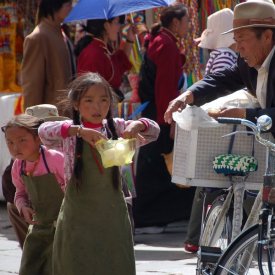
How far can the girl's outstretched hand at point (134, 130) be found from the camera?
4.64 m

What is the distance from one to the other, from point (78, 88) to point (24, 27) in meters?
5.93

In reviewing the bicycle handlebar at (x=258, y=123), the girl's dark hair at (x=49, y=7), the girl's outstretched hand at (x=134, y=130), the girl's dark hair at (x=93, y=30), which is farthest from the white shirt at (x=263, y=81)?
the girl's dark hair at (x=49, y=7)

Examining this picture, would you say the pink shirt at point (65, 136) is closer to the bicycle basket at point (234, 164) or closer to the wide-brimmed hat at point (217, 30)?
the bicycle basket at point (234, 164)

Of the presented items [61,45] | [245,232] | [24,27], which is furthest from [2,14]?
[245,232]

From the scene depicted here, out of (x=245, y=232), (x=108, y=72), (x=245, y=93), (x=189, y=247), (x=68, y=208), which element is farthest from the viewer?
(x=108, y=72)

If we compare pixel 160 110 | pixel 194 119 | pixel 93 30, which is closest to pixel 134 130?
pixel 194 119

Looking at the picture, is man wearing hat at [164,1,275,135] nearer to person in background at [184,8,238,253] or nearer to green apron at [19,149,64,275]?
green apron at [19,149,64,275]

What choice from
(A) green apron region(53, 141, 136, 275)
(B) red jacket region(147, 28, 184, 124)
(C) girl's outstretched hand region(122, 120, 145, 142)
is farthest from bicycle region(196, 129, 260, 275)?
(B) red jacket region(147, 28, 184, 124)

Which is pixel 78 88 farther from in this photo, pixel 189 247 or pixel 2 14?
pixel 2 14

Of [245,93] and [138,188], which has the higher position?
[245,93]

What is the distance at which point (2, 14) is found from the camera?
34.7 ft

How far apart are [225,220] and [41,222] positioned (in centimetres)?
98

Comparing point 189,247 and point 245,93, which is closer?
point 245,93

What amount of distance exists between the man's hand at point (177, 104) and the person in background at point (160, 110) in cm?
269
